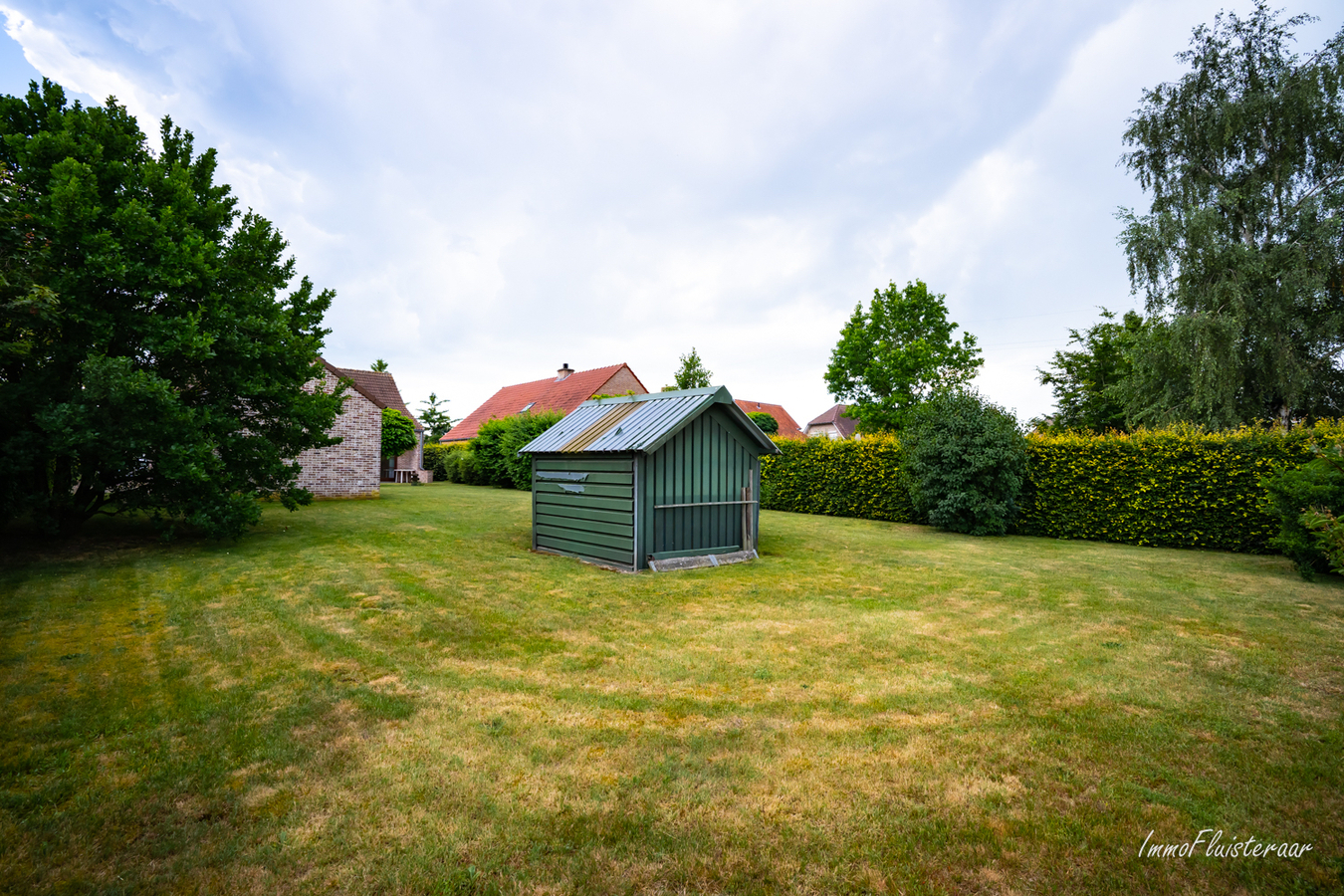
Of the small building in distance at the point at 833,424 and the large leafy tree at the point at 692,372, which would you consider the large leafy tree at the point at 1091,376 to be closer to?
the large leafy tree at the point at 692,372

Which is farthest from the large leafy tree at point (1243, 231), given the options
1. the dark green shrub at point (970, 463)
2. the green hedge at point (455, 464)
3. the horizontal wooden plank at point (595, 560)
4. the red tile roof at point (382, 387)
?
the red tile roof at point (382, 387)

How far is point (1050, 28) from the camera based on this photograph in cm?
1252

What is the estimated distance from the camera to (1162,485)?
1314 centimetres

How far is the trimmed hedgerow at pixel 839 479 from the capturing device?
18.2 meters

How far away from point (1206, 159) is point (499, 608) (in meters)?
25.0

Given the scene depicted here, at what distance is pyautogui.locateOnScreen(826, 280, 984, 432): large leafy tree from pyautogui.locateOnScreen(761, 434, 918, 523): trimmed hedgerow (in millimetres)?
10137

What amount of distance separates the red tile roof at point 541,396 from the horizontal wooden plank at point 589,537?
19.4 meters

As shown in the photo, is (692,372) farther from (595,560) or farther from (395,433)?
(595,560)

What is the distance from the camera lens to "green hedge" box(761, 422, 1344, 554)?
39.4 ft

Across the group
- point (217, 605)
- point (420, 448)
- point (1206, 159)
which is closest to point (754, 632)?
point (217, 605)

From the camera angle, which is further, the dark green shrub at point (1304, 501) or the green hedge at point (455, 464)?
the green hedge at point (455, 464)

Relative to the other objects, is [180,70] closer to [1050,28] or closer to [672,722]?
[672,722]

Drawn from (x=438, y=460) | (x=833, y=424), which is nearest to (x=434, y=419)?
(x=438, y=460)

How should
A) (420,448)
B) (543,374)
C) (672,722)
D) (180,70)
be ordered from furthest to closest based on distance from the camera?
(543,374) → (420,448) → (180,70) → (672,722)
